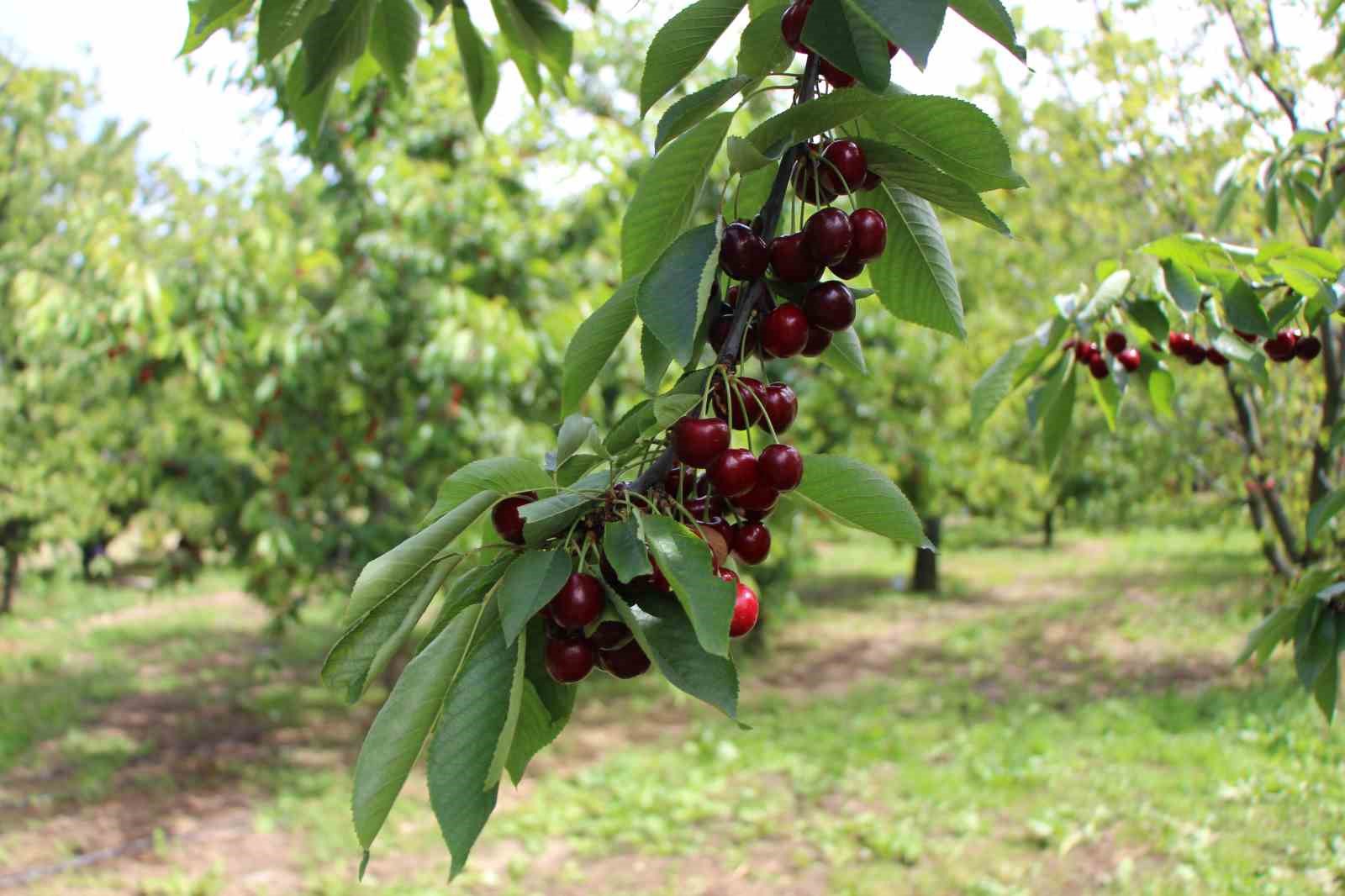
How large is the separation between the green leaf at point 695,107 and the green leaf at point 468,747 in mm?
429

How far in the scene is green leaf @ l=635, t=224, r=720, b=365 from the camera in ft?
2.43

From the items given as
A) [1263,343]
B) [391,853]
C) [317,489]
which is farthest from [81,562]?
[1263,343]

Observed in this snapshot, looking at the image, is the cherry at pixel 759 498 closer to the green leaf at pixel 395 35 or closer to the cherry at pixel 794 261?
the cherry at pixel 794 261

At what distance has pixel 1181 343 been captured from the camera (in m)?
2.07

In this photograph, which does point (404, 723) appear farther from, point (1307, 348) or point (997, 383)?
point (1307, 348)

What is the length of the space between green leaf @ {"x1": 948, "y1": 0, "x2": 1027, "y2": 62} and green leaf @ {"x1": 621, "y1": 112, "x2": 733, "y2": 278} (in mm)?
200

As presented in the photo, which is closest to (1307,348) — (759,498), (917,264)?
(917,264)

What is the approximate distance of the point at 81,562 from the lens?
14.6 m

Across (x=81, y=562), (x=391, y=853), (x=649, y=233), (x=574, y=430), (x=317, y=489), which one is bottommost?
(x=81, y=562)

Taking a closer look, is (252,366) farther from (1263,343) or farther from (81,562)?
(81,562)

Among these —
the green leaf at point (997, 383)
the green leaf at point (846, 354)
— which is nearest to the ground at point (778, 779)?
the green leaf at point (997, 383)

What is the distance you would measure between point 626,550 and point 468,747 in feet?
0.57

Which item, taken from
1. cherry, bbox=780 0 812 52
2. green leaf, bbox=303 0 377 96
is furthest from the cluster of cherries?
green leaf, bbox=303 0 377 96

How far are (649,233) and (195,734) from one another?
21.8 ft
